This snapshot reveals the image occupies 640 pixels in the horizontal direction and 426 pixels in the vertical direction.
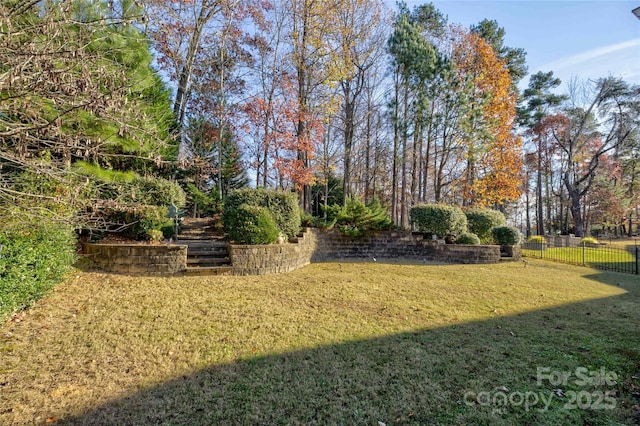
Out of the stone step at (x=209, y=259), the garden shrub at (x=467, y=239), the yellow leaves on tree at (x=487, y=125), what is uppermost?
the yellow leaves on tree at (x=487, y=125)

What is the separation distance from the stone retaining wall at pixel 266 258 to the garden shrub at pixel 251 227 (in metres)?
0.24

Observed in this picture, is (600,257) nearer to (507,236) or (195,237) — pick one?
(507,236)

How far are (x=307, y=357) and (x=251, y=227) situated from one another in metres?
4.07

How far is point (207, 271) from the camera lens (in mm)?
5988

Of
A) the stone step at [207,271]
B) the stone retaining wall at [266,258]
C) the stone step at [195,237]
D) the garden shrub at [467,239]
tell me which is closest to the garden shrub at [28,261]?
the stone step at [207,271]

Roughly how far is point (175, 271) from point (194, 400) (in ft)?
13.2

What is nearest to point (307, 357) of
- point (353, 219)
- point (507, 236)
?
point (353, 219)

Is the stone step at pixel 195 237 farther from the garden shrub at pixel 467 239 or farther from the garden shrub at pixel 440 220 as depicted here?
the garden shrub at pixel 467 239

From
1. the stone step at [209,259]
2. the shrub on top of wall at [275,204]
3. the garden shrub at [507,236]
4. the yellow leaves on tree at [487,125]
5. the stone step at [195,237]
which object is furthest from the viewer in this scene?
the yellow leaves on tree at [487,125]

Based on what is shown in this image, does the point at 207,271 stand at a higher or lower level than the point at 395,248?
lower

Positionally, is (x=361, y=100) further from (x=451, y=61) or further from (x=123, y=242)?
(x=123, y=242)

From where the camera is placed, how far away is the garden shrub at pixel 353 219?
32.1ft

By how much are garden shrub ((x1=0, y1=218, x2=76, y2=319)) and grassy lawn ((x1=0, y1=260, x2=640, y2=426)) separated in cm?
25

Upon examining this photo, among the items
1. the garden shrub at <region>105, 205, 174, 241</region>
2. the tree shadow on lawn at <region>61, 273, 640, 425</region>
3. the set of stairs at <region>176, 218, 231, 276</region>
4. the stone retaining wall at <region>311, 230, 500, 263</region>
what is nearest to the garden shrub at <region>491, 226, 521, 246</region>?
the stone retaining wall at <region>311, 230, 500, 263</region>
